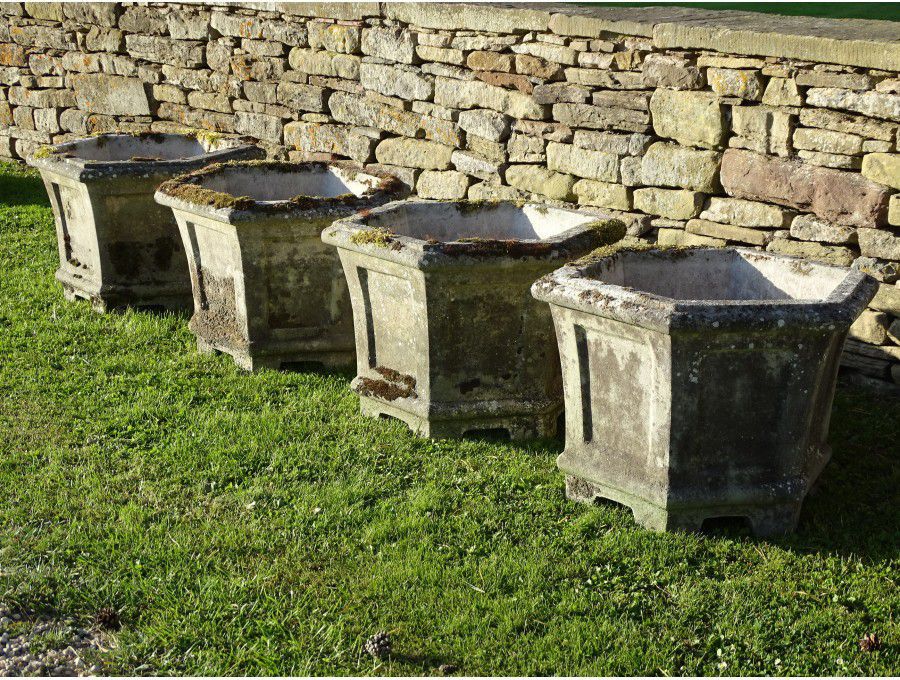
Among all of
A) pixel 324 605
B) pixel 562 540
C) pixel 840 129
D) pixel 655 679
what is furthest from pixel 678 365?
pixel 840 129

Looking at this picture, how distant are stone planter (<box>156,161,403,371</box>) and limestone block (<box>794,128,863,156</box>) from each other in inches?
83.0

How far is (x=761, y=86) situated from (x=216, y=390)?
3.17m

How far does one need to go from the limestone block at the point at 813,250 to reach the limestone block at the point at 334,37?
11.1ft

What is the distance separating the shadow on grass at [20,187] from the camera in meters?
9.68

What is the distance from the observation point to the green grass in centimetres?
368

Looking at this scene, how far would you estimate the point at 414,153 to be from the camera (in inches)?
292

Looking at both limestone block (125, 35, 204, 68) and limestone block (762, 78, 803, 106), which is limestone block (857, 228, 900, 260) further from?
limestone block (125, 35, 204, 68)

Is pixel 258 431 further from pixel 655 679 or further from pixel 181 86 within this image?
pixel 181 86

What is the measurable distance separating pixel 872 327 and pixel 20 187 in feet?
25.3

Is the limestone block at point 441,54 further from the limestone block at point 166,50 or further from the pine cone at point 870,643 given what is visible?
the pine cone at point 870,643

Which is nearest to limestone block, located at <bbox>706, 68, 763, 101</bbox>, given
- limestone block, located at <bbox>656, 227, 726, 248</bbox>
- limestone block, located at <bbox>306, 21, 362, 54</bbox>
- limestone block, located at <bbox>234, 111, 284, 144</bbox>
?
limestone block, located at <bbox>656, 227, 726, 248</bbox>

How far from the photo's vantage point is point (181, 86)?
9.13 metres

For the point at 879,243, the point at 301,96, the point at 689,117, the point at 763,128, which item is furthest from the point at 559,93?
the point at 301,96

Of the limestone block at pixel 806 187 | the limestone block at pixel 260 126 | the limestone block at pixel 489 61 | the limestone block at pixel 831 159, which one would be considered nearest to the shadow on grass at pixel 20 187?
the limestone block at pixel 260 126
